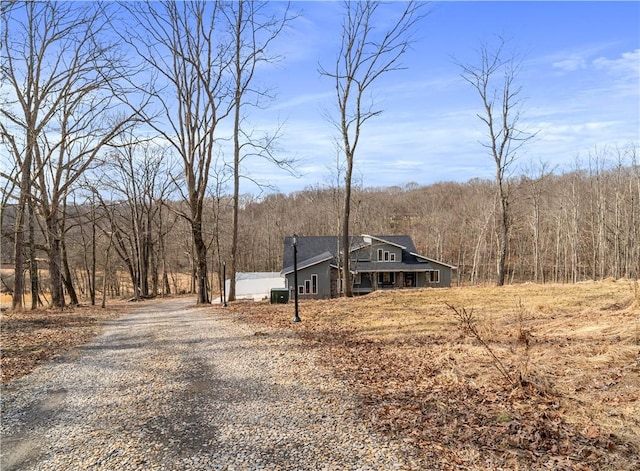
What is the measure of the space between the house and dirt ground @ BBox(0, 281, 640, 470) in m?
22.3

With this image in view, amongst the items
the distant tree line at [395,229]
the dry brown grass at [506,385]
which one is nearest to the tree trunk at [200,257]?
the distant tree line at [395,229]

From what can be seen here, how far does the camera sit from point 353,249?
32.5 metres

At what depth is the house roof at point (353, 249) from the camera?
1335 inches

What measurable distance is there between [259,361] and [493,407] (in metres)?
3.95

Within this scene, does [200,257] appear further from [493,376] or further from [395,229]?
[395,229]

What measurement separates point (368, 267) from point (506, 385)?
98.0ft

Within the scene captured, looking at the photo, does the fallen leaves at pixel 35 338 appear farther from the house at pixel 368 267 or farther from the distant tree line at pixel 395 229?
the house at pixel 368 267

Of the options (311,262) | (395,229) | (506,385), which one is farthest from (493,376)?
(395,229)

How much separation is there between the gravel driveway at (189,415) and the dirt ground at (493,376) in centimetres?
45

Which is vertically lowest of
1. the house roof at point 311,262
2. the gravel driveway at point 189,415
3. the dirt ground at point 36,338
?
the gravel driveway at point 189,415

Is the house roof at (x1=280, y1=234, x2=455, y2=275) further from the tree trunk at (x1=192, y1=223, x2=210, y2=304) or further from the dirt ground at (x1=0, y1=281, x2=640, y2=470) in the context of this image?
the dirt ground at (x1=0, y1=281, x2=640, y2=470)

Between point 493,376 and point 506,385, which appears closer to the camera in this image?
point 506,385

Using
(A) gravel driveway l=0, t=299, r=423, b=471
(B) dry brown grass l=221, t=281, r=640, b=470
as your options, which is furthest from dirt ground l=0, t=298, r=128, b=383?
(B) dry brown grass l=221, t=281, r=640, b=470

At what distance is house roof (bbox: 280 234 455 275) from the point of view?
33.9 m
